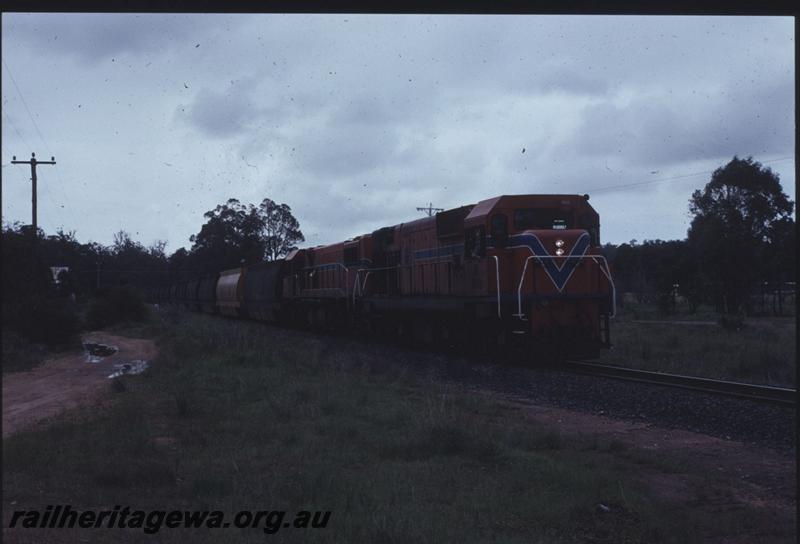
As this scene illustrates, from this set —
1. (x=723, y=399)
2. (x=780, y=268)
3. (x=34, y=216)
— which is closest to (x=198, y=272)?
(x=34, y=216)

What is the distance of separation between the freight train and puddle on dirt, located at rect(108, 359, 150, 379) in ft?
27.8

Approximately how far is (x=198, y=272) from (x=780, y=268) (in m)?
55.5

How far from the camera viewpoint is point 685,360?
21562 millimetres

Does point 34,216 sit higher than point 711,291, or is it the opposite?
point 34,216

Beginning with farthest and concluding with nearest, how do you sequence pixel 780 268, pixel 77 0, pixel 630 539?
1. pixel 780 268
2. pixel 630 539
3. pixel 77 0

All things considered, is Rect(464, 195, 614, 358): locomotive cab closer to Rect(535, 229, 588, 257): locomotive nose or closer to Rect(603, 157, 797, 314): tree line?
Rect(535, 229, 588, 257): locomotive nose

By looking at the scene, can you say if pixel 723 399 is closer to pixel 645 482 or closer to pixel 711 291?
pixel 645 482

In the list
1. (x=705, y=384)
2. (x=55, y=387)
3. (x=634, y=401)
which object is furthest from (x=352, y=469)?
(x=55, y=387)

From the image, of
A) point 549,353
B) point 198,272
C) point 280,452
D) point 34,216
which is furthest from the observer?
point 198,272

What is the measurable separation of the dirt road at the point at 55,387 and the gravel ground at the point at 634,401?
811 cm

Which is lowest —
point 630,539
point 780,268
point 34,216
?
point 630,539

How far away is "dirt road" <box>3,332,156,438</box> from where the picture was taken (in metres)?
15.5

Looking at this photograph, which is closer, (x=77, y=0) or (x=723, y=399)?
(x=77, y=0)

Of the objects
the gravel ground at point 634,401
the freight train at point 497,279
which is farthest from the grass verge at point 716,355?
the gravel ground at point 634,401
